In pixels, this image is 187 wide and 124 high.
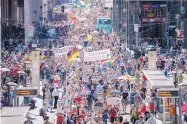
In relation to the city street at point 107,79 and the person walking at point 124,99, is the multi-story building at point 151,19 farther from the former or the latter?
the person walking at point 124,99

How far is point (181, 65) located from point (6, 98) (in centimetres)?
1939

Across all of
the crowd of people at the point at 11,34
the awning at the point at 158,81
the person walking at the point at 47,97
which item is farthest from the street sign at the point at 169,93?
the crowd of people at the point at 11,34

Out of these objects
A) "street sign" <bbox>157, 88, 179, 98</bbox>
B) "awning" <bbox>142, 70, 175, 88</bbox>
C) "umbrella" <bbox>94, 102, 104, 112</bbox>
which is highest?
"awning" <bbox>142, 70, 175, 88</bbox>

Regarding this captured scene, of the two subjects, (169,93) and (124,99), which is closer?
(169,93)

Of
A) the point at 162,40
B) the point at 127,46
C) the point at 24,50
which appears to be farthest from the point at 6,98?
the point at 162,40

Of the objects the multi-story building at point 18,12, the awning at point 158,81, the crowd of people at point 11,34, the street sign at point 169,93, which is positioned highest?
the multi-story building at point 18,12

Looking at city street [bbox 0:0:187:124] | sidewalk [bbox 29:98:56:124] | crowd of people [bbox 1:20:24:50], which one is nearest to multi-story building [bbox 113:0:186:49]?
city street [bbox 0:0:187:124]

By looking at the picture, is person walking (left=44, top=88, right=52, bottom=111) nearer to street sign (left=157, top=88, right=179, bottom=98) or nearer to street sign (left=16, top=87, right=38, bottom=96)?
street sign (left=16, top=87, right=38, bottom=96)

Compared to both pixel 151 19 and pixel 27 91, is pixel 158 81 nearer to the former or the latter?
pixel 27 91

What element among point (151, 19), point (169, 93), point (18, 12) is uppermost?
point (18, 12)

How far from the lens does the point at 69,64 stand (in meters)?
44.8

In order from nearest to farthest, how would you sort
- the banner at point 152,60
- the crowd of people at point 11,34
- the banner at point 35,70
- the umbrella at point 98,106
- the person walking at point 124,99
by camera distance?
the umbrella at point 98,106
the person walking at point 124,99
the banner at point 35,70
the banner at point 152,60
the crowd of people at point 11,34

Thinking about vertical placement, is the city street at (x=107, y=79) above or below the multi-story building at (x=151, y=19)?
below

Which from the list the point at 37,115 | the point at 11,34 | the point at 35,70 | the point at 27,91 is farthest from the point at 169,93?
the point at 11,34
